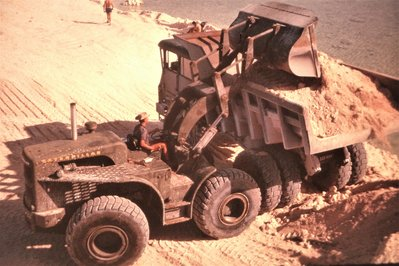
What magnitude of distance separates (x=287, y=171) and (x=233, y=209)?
119cm

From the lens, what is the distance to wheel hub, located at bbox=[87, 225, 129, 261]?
21.7 ft

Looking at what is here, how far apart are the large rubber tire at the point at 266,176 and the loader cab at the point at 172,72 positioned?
288 cm

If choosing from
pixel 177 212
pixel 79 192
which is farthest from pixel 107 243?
pixel 177 212

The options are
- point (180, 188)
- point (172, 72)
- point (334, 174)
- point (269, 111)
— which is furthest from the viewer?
point (172, 72)

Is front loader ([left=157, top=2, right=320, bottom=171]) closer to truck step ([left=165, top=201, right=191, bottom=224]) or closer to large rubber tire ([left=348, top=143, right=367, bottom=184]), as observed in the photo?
truck step ([left=165, top=201, right=191, bottom=224])

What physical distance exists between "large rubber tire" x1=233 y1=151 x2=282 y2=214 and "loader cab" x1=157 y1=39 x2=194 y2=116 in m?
2.88

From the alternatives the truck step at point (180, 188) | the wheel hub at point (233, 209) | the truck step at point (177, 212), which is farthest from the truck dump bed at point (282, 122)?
the truck step at point (177, 212)

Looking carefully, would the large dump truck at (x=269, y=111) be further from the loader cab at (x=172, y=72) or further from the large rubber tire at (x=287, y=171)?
the loader cab at (x=172, y=72)

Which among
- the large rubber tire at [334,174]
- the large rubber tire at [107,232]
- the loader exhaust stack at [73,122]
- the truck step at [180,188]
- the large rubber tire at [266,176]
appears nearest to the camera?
the large rubber tire at [107,232]

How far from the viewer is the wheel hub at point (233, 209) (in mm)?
7574

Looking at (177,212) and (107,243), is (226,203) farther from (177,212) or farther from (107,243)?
Result: (107,243)

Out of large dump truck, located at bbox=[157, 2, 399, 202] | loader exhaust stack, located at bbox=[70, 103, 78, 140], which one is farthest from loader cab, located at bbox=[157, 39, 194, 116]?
loader exhaust stack, located at bbox=[70, 103, 78, 140]

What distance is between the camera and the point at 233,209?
7.84 metres

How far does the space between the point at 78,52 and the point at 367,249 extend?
43.4 ft
